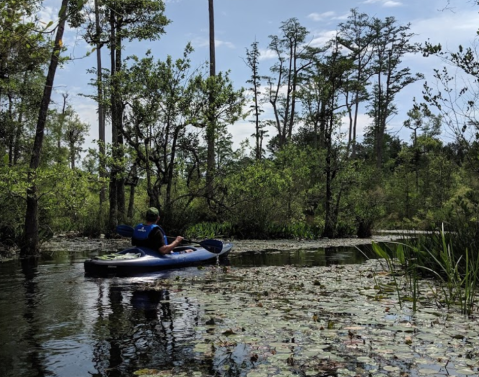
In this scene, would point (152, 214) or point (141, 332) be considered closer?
point (141, 332)

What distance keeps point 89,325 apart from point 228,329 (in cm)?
153

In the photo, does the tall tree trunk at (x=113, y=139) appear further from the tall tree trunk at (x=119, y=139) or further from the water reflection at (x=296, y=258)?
the water reflection at (x=296, y=258)

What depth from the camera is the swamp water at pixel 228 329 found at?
3518mm

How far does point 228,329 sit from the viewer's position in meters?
4.51

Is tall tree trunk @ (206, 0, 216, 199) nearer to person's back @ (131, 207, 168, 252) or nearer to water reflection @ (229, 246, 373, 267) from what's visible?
water reflection @ (229, 246, 373, 267)

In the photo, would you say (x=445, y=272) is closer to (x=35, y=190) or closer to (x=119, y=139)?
(x=35, y=190)

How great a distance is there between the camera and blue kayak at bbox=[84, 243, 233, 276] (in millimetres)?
8000


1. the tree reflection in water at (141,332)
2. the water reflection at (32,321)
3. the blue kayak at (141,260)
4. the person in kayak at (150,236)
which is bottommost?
the tree reflection in water at (141,332)

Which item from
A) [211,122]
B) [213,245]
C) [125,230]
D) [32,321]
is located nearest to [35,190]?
[125,230]

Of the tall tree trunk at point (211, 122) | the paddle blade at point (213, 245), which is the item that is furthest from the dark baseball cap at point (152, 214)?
the tall tree trunk at point (211, 122)

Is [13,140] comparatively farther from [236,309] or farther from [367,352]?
[367,352]

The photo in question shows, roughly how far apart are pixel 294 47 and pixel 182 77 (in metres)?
16.9

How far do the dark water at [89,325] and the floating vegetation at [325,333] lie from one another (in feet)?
0.78

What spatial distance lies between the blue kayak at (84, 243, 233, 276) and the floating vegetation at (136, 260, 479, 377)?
1.50 m
